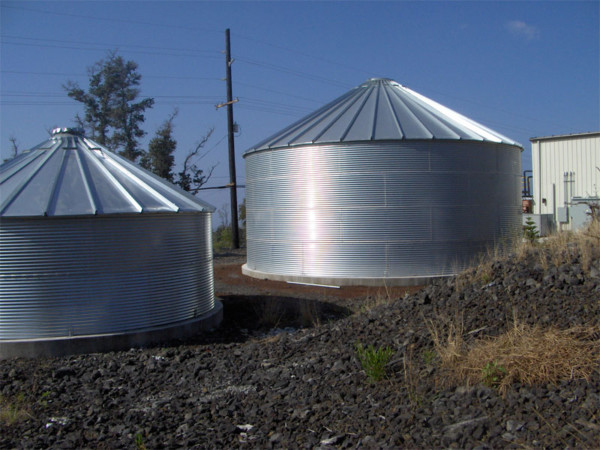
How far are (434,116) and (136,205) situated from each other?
11133mm

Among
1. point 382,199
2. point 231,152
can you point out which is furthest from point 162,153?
point 382,199

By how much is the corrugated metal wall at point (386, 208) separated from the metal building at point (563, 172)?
8.22 meters

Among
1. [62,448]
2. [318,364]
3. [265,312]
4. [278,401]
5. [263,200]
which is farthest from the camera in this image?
[263,200]

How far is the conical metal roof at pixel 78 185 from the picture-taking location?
875 cm

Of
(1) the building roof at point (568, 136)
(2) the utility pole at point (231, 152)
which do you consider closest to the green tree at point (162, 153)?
(2) the utility pole at point (231, 152)

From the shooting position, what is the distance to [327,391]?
5.98 meters

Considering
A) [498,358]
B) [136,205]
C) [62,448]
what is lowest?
[62,448]

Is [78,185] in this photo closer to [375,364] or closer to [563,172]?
[375,364]

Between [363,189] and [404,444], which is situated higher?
[363,189]

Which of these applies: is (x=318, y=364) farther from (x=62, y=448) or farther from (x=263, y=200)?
(x=263, y=200)

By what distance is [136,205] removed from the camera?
920 centimetres

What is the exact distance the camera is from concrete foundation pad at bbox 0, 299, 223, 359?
8.35 metres

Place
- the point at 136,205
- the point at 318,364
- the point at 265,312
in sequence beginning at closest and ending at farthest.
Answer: the point at 318,364 < the point at 136,205 < the point at 265,312

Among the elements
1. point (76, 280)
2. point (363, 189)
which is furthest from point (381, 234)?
point (76, 280)
